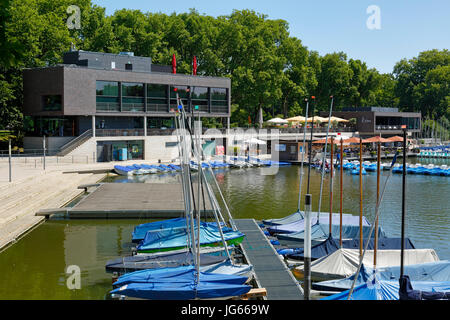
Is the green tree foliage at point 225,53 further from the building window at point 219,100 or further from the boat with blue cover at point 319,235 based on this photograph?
the boat with blue cover at point 319,235

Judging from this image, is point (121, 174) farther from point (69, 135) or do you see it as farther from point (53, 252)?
point (53, 252)

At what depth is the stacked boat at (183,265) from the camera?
58.1 ft

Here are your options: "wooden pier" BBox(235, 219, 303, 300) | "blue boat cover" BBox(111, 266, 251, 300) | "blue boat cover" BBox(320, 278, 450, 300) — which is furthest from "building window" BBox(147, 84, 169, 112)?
"blue boat cover" BBox(320, 278, 450, 300)

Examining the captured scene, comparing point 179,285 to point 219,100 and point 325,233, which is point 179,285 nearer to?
point 325,233

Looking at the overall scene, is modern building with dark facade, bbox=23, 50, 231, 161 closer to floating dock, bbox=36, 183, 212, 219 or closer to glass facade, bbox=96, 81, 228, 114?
glass facade, bbox=96, 81, 228, 114

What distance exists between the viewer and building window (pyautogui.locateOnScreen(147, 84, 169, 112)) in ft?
225

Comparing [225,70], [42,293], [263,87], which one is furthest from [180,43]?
[42,293]

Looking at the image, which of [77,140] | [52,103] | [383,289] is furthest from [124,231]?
[52,103]

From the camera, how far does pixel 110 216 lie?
34312mm

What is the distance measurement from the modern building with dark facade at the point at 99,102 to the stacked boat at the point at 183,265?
117 feet

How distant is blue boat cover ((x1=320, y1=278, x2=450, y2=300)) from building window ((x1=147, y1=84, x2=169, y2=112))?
5385 cm

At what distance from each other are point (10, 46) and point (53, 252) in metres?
12.3

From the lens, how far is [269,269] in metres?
22.6

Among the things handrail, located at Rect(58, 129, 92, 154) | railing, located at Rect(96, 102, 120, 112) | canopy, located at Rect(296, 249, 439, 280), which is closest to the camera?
canopy, located at Rect(296, 249, 439, 280)
